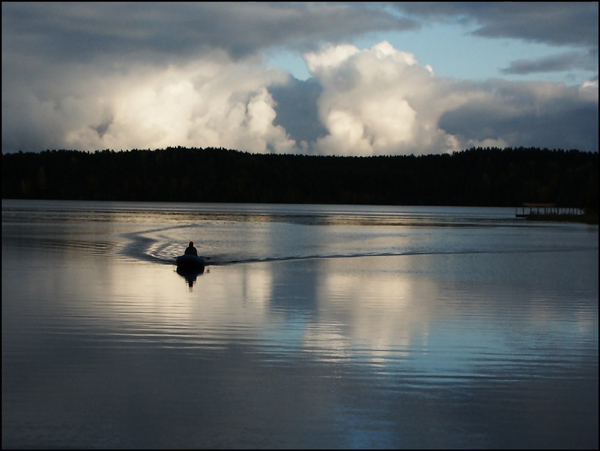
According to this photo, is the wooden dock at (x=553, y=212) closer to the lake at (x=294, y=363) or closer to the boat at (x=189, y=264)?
the boat at (x=189, y=264)

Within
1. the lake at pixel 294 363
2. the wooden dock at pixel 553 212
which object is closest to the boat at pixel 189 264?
the lake at pixel 294 363

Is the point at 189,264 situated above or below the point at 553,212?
below

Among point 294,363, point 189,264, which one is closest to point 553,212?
point 189,264

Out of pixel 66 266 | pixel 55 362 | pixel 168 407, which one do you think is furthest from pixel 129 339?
pixel 66 266

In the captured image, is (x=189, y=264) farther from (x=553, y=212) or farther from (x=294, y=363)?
(x=553, y=212)

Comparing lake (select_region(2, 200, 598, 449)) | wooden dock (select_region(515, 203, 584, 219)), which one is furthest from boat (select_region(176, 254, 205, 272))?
wooden dock (select_region(515, 203, 584, 219))

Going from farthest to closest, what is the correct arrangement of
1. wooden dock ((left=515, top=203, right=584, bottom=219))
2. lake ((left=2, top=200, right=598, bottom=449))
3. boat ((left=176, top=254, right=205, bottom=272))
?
1. wooden dock ((left=515, top=203, right=584, bottom=219))
2. boat ((left=176, top=254, right=205, bottom=272))
3. lake ((left=2, top=200, right=598, bottom=449))

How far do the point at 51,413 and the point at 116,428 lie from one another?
4.61 ft

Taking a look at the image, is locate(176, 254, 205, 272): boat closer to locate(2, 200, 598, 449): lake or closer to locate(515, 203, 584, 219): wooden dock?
locate(2, 200, 598, 449): lake

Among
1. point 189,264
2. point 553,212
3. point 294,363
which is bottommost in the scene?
point 294,363

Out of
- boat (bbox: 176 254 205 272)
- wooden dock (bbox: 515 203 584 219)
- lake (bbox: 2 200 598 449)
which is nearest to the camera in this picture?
lake (bbox: 2 200 598 449)

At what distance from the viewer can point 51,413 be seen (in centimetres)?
1266

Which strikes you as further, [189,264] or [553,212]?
[553,212]

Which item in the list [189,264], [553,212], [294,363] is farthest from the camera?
[553,212]
